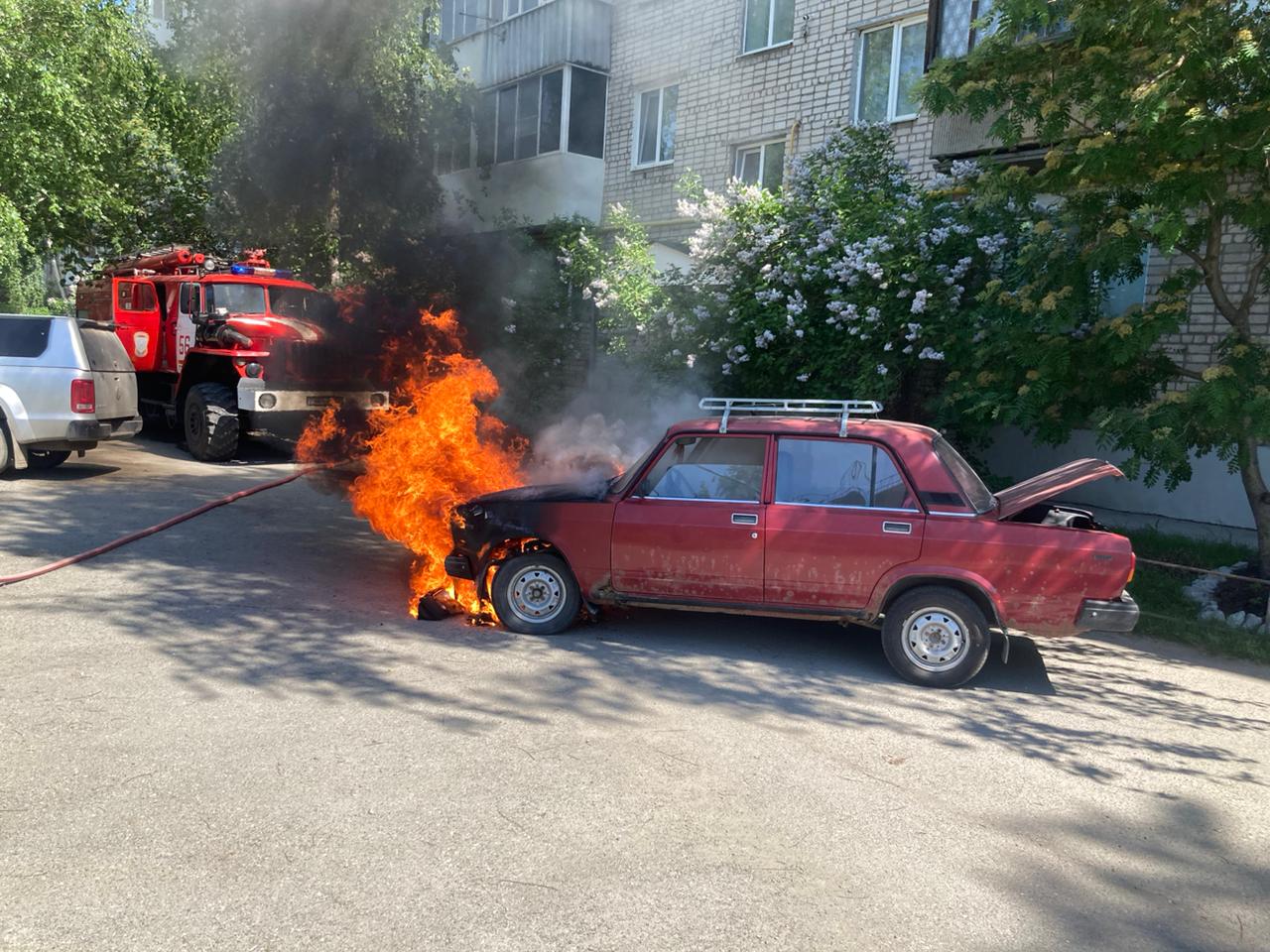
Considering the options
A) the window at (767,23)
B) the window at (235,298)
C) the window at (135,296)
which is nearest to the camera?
the window at (235,298)

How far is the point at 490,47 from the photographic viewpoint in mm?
21172

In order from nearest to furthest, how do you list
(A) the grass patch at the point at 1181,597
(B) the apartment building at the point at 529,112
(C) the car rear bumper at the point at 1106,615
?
(C) the car rear bumper at the point at 1106,615 < (A) the grass patch at the point at 1181,597 < (B) the apartment building at the point at 529,112

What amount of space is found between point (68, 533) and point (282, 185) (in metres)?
11.5

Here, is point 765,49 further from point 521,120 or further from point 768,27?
point 521,120

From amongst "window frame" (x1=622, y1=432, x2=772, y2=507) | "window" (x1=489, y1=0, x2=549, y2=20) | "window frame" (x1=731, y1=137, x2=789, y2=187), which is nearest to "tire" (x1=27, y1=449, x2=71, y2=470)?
"window frame" (x1=622, y1=432, x2=772, y2=507)

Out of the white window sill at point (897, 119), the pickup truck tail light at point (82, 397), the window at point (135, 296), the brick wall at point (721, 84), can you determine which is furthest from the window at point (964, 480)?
the window at point (135, 296)

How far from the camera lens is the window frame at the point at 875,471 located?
5.87 metres

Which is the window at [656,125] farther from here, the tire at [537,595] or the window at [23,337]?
the tire at [537,595]

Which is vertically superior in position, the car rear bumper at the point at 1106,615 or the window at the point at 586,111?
the window at the point at 586,111

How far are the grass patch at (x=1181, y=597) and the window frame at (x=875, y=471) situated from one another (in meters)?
2.98

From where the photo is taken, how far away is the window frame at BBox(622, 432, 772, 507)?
615 centimetres

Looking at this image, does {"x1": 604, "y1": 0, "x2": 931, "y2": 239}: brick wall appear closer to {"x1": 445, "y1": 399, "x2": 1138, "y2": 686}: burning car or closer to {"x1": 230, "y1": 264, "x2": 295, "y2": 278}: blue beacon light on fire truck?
{"x1": 230, "y1": 264, "x2": 295, "y2": 278}: blue beacon light on fire truck

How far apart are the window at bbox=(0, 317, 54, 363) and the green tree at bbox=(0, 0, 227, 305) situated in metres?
4.89

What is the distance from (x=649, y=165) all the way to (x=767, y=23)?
3293mm
